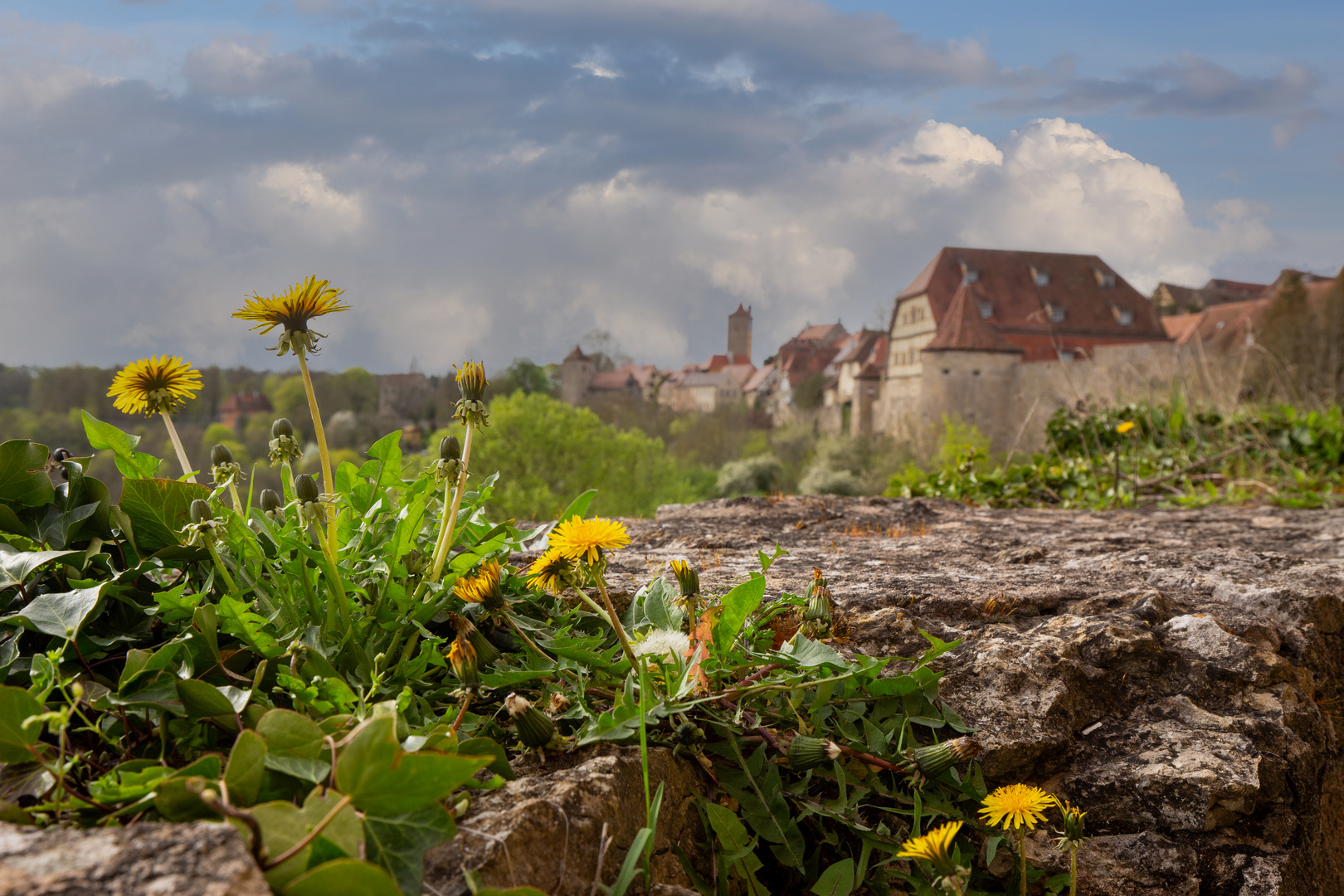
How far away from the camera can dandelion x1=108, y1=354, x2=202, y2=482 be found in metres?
1.25

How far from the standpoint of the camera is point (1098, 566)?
6.82 ft

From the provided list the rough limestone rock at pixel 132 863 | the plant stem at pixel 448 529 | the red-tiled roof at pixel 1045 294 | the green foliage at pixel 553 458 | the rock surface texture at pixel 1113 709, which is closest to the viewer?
the rough limestone rock at pixel 132 863

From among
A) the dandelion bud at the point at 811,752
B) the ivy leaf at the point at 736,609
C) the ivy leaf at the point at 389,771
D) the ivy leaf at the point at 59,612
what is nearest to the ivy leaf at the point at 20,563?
the ivy leaf at the point at 59,612

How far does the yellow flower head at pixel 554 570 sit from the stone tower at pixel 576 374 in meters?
62.3

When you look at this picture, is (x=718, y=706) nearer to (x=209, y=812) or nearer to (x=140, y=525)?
(x=209, y=812)

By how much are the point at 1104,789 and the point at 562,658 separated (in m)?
0.88

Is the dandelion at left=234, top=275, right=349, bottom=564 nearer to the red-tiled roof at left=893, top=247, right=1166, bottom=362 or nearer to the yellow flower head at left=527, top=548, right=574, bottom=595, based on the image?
the yellow flower head at left=527, top=548, right=574, bottom=595

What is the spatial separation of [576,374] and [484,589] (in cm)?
6521

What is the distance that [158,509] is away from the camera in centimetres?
119

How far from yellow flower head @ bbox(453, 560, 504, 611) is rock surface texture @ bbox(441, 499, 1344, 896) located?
0.26 meters

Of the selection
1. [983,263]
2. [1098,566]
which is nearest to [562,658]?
[1098,566]

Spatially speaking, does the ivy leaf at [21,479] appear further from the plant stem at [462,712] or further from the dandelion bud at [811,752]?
the dandelion bud at [811,752]

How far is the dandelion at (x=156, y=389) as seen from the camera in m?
1.25

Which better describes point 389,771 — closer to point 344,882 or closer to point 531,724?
point 344,882
